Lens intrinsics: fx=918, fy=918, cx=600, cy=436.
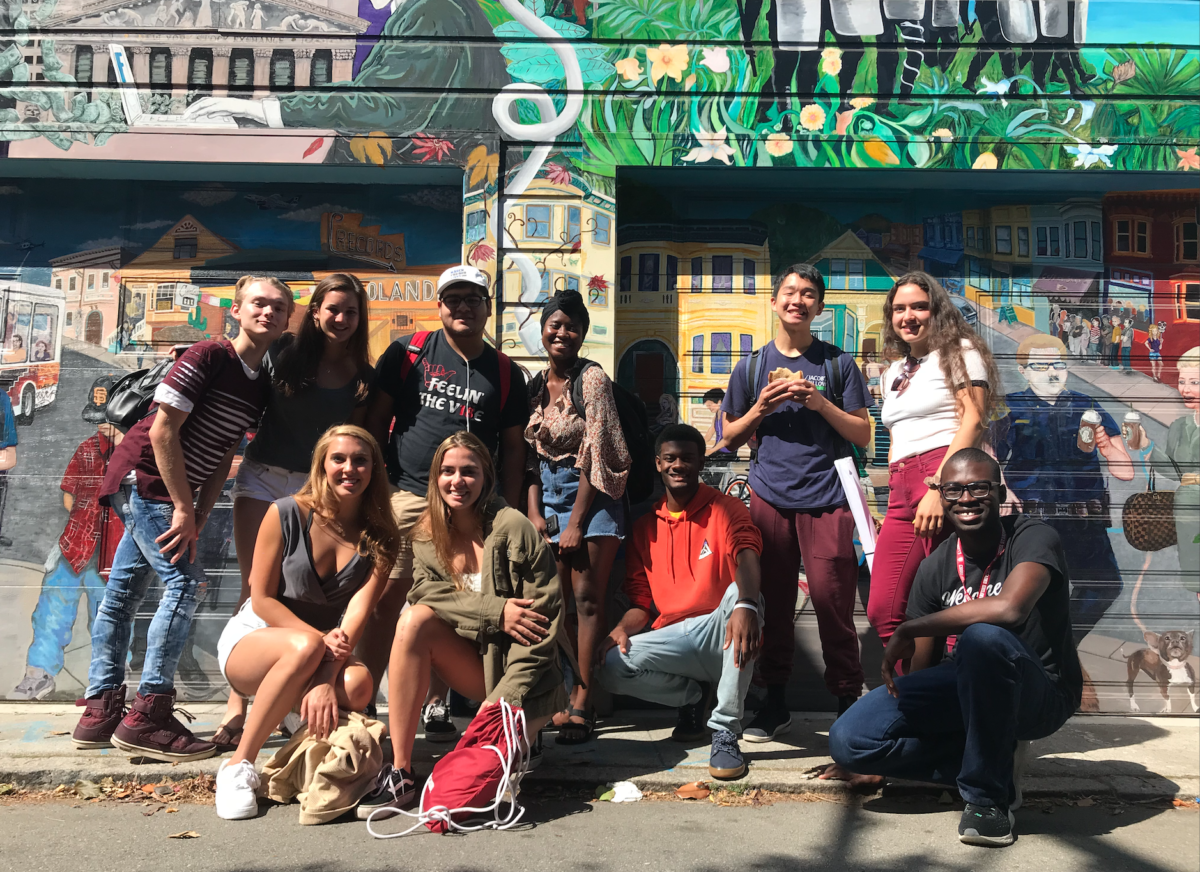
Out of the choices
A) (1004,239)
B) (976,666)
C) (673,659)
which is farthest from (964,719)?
(1004,239)

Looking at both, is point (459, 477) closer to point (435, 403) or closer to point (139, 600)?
point (435, 403)

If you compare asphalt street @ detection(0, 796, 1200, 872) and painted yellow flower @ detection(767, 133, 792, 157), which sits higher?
painted yellow flower @ detection(767, 133, 792, 157)

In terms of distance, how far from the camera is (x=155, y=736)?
4020 mm

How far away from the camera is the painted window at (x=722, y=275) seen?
5.94 meters

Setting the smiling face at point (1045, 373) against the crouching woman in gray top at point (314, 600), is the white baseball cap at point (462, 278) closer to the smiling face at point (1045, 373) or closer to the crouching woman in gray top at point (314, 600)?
the crouching woman in gray top at point (314, 600)

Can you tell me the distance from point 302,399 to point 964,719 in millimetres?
3160

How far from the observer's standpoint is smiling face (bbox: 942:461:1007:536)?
3621mm

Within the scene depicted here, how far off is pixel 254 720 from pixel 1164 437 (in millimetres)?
5534

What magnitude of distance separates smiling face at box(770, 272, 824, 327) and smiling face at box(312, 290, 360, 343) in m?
2.09

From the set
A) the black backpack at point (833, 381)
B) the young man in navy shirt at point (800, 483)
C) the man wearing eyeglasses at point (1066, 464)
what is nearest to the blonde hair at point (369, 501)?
the young man in navy shirt at point (800, 483)

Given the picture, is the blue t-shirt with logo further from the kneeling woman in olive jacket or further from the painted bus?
the painted bus

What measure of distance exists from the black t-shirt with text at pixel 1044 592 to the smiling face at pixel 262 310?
10.1 feet

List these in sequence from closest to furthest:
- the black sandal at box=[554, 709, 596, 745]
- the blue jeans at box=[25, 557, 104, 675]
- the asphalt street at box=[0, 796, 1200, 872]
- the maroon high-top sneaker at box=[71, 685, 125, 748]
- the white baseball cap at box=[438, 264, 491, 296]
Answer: the asphalt street at box=[0, 796, 1200, 872] → the maroon high-top sneaker at box=[71, 685, 125, 748] → the white baseball cap at box=[438, 264, 491, 296] → the black sandal at box=[554, 709, 596, 745] → the blue jeans at box=[25, 557, 104, 675]

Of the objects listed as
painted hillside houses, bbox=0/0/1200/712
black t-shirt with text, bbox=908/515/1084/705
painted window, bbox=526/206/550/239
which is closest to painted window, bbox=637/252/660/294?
painted hillside houses, bbox=0/0/1200/712
